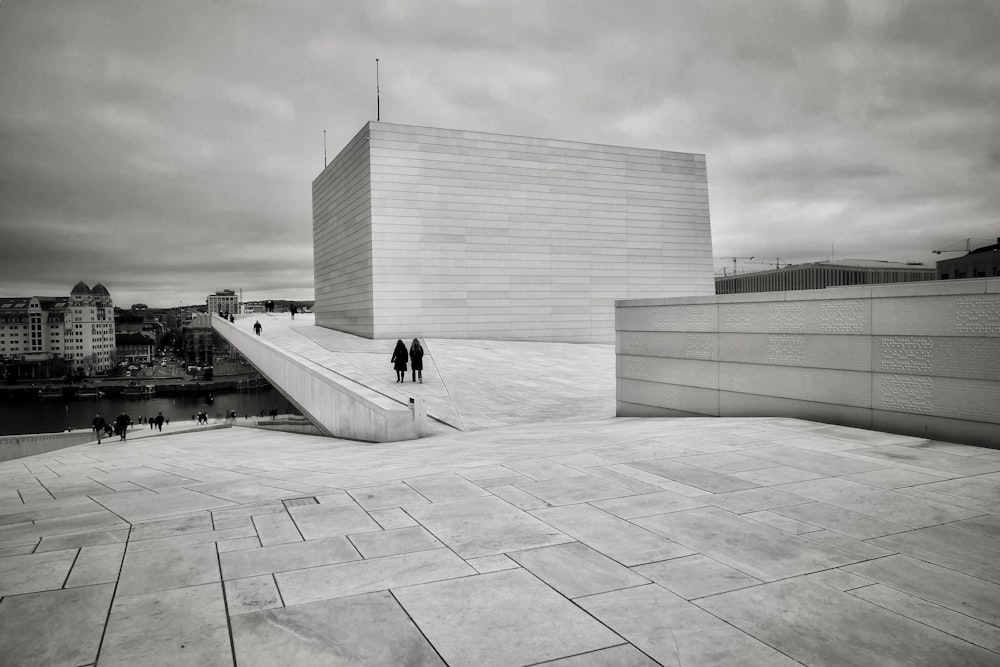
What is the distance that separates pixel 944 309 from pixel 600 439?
16.4ft

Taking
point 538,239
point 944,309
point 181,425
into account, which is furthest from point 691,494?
point 181,425

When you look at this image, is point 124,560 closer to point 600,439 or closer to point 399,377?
point 600,439

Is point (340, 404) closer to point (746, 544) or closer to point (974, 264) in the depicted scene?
point (746, 544)

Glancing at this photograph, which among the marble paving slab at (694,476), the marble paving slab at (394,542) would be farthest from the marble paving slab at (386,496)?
the marble paving slab at (694,476)

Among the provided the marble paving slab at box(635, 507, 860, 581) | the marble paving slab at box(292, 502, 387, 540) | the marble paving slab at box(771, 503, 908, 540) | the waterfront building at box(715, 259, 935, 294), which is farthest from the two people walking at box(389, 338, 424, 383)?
the marble paving slab at box(771, 503, 908, 540)

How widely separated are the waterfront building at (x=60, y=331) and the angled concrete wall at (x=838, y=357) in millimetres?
117651

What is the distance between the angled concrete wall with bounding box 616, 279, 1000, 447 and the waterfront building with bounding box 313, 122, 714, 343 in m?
20.5

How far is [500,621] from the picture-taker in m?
3.05

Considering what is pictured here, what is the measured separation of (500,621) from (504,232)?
103ft

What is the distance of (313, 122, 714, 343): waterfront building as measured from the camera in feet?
104

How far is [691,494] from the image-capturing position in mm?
5406

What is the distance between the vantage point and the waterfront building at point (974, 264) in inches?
321

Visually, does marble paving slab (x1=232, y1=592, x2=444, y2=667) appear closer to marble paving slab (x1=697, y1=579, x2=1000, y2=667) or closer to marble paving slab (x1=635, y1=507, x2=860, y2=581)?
marble paving slab (x1=697, y1=579, x2=1000, y2=667)

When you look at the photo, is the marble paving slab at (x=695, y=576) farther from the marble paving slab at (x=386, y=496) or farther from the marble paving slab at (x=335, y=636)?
the marble paving slab at (x=386, y=496)
